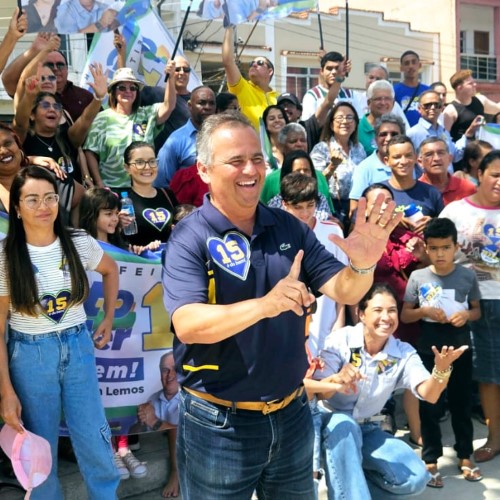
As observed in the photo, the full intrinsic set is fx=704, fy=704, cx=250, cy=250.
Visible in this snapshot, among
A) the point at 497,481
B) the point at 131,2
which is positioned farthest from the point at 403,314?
the point at 131,2

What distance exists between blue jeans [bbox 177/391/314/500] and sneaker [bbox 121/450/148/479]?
1568 mm

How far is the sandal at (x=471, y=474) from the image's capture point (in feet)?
14.7

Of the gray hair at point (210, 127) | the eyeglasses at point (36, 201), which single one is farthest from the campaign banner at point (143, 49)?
the gray hair at point (210, 127)

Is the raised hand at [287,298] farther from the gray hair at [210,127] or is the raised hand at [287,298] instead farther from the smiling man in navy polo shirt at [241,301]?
the gray hair at [210,127]

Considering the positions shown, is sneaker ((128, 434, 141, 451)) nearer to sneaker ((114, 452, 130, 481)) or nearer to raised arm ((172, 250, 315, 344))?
sneaker ((114, 452, 130, 481))

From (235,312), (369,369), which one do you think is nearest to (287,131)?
(369,369)

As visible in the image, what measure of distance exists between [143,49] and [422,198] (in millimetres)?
3935

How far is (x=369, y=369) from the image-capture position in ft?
13.5

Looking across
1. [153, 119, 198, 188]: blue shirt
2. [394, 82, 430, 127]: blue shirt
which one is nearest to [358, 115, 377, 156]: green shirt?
[394, 82, 430, 127]: blue shirt

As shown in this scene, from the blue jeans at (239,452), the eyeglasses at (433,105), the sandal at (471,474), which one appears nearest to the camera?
the blue jeans at (239,452)

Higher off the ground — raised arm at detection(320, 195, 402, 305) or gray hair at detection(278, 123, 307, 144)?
gray hair at detection(278, 123, 307, 144)

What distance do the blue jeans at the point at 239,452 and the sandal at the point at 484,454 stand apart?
8.45 ft

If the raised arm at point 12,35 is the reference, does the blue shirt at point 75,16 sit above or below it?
above

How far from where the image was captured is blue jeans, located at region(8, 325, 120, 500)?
10.8 feet
